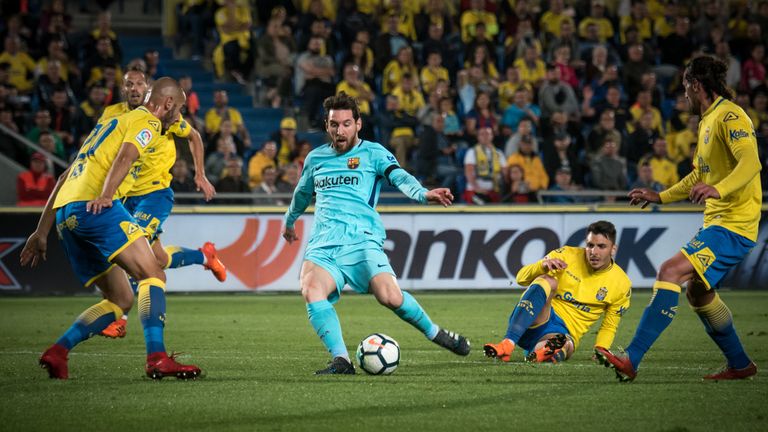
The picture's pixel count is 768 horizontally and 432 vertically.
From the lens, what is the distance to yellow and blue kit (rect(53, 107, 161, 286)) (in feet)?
25.6

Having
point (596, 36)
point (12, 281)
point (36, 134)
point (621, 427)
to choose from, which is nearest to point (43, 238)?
point (621, 427)

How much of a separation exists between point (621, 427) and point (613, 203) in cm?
1232

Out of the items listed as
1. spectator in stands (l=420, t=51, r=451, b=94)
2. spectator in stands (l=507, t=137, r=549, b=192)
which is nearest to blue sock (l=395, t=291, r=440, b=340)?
spectator in stands (l=507, t=137, r=549, b=192)

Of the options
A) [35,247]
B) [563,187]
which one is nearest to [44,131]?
[563,187]

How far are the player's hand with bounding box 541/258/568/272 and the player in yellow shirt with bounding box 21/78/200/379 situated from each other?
2.77 m

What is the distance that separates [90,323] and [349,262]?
1.93 m

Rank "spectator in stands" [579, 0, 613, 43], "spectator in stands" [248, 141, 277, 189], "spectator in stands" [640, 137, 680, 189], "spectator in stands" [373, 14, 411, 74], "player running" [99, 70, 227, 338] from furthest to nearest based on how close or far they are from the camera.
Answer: "spectator in stands" [579, 0, 613, 43], "spectator in stands" [373, 14, 411, 74], "spectator in stands" [640, 137, 680, 189], "spectator in stands" [248, 141, 277, 189], "player running" [99, 70, 227, 338]

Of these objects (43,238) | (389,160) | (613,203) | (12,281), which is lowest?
A: (12,281)

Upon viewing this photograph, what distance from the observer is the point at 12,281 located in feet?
55.4

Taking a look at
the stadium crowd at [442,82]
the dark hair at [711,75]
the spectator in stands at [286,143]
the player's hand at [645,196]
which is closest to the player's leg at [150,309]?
the player's hand at [645,196]

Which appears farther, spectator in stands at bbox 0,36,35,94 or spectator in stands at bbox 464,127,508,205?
spectator in stands at bbox 0,36,35,94

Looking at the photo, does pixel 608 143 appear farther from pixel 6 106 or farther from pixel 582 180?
pixel 6 106

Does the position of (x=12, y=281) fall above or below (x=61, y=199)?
below

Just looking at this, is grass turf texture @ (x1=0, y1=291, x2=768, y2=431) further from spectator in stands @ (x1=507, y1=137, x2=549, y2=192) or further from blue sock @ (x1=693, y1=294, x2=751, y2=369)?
spectator in stands @ (x1=507, y1=137, x2=549, y2=192)
